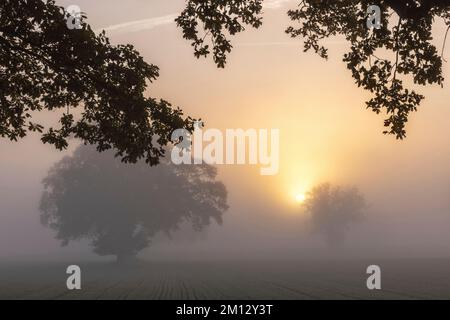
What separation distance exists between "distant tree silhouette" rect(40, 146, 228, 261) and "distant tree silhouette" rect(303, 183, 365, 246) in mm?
60986

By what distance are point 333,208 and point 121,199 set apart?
72331 mm

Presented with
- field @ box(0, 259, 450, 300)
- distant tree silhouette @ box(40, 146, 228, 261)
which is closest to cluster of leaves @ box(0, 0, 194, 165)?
field @ box(0, 259, 450, 300)

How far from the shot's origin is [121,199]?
6091 cm

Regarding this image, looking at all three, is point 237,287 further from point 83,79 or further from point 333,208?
point 333,208

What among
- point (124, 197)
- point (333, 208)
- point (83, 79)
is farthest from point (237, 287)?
point (333, 208)

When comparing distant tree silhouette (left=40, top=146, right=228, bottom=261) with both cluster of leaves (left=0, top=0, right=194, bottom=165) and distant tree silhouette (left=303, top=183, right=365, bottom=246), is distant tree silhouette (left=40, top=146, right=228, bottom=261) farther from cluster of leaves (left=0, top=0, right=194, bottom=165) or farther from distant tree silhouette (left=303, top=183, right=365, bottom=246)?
distant tree silhouette (left=303, top=183, right=365, bottom=246)

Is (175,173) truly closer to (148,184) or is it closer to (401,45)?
(148,184)

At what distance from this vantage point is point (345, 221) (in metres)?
122

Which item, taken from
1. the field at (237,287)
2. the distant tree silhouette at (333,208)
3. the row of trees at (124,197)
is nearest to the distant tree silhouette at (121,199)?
the row of trees at (124,197)

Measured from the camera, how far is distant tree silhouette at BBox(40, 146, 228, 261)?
60.7 metres

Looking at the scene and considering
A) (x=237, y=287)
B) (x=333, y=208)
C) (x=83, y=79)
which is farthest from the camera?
(x=333, y=208)
